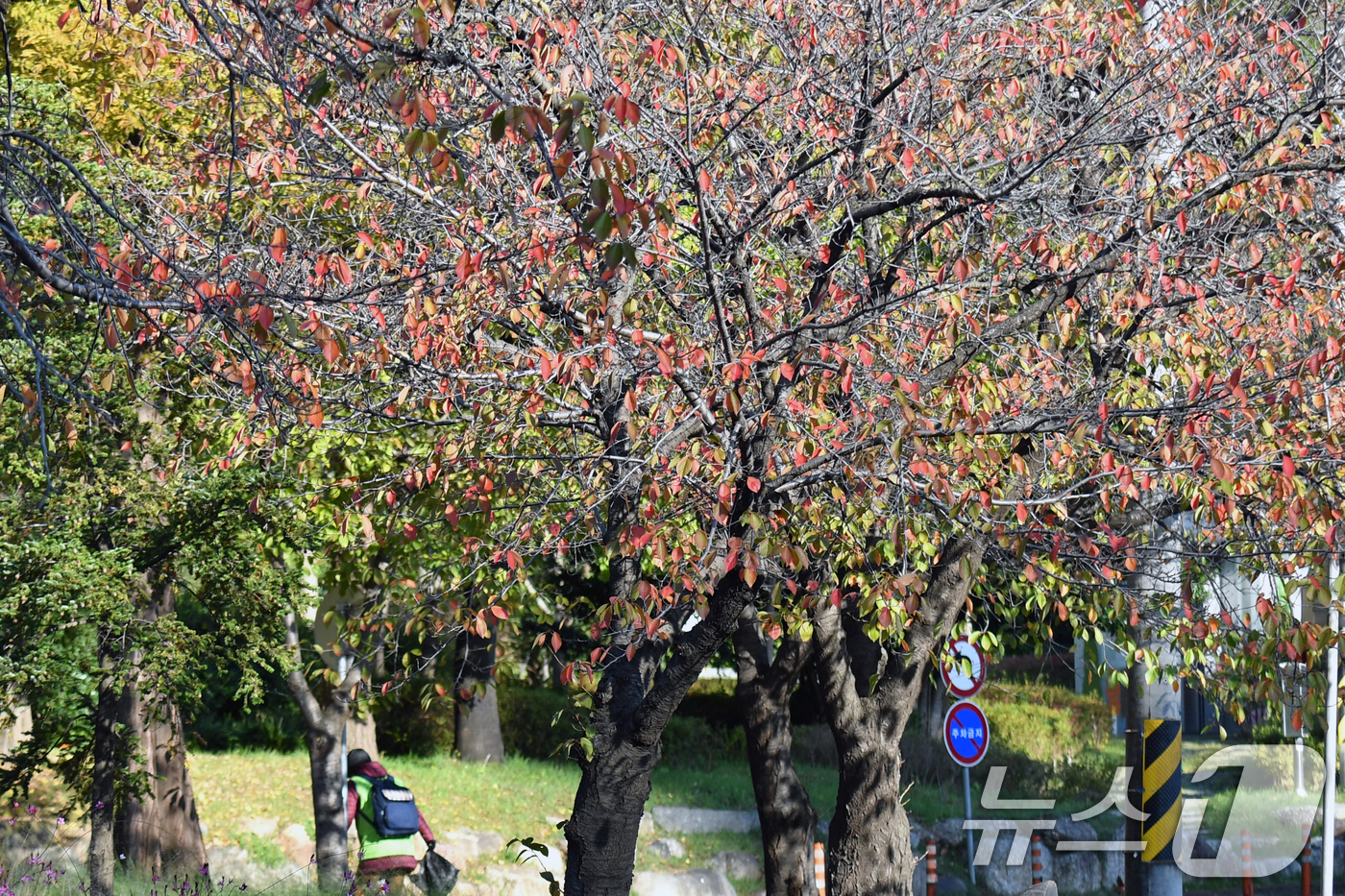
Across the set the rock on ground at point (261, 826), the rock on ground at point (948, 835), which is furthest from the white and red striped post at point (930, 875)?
the rock on ground at point (261, 826)

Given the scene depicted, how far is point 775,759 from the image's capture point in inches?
413

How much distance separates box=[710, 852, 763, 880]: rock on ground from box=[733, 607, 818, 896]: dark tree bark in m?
5.08

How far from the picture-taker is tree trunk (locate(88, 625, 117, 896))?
8375mm

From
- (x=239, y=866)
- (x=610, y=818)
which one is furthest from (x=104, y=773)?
(x=239, y=866)

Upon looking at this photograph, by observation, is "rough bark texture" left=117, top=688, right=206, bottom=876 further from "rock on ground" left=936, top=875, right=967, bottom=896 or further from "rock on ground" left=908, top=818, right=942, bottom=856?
"rock on ground" left=908, top=818, right=942, bottom=856

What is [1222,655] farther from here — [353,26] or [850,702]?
[353,26]

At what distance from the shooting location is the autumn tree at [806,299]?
5.84 m

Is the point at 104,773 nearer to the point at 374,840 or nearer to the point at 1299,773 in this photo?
the point at 374,840

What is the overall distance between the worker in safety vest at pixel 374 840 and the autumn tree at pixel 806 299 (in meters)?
4.16

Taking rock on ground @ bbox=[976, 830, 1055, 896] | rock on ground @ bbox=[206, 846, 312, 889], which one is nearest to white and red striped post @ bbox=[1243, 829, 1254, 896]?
rock on ground @ bbox=[976, 830, 1055, 896]

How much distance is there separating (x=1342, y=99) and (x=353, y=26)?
474cm

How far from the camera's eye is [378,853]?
36.0 ft

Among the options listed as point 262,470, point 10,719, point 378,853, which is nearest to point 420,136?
point 262,470

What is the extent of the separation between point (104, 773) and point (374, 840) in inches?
109
